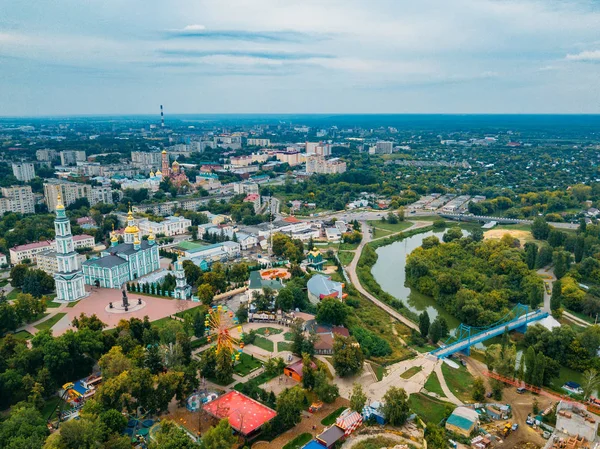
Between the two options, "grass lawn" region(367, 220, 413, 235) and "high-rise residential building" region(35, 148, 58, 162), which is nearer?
"grass lawn" region(367, 220, 413, 235)

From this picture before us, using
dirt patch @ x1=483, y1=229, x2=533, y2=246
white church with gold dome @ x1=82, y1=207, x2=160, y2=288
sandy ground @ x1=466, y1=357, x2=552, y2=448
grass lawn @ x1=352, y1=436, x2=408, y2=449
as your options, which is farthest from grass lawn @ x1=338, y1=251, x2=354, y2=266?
grass lawn @ x1=352, y1=436, x2=408, y2=449

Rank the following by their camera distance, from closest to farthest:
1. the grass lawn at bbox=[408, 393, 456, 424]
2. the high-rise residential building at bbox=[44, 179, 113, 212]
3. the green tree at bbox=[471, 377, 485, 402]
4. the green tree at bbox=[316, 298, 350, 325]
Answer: the grass lawn at bbox=[408, 393, 456, 424], the green tree at bbox=[471, 377, 485, 402], the green tree at bbox=[316, 298, 350, 325], the high-rise residential building at bbox=[44, 179, 113, 212]

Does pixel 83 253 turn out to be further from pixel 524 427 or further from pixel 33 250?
pixel 524 427

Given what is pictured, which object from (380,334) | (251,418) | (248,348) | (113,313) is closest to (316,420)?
(251,418)

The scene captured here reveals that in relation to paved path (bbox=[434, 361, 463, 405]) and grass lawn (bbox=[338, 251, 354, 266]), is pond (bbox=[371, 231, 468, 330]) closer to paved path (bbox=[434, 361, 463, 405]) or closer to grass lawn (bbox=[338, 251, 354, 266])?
grass lawn (bbox=[338, 251, 354, 266])

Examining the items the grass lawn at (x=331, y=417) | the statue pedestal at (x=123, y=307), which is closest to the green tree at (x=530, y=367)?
the grass lawn at (x=331, y=417)

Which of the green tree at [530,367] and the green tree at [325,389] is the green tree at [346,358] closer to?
the green tree at [325,389]
